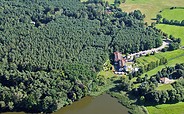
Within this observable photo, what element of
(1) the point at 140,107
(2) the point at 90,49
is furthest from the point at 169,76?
(2) the point at 90,49

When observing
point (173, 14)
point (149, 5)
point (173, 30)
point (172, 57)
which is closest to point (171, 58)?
point (172, 57)

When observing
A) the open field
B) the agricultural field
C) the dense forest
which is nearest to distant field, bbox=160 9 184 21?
the agricultural field

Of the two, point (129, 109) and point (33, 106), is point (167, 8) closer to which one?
point (129, 109)

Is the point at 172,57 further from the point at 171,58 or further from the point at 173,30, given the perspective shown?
the point at 173,30

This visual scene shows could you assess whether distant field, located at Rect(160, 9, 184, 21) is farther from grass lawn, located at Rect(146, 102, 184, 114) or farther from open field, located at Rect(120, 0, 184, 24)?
grass lawn, located at Rect(146, 102, 184, 114)

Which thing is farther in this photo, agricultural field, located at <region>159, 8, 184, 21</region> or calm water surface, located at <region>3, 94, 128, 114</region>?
agricultural field, located at <region>159, 8, 184, 21</region>

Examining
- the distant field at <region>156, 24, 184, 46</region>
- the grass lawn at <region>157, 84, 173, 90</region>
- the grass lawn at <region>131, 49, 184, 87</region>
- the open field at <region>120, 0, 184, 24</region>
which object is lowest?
the grass lawn at <region>157, 84, 173, 90</region>
